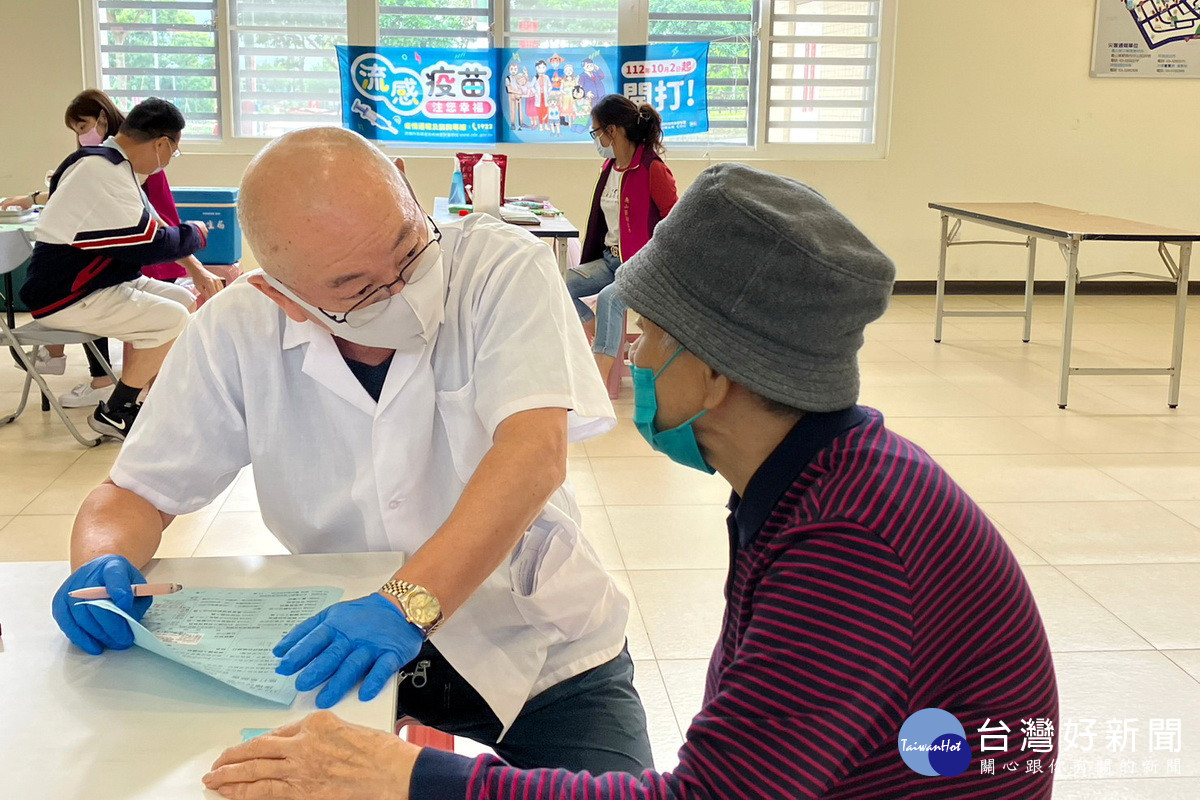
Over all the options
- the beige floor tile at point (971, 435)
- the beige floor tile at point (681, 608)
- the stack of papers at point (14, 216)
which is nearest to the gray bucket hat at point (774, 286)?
the beige floor tile at point (681, 608)

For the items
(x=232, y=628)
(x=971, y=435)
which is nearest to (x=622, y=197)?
(x=971, y=435)

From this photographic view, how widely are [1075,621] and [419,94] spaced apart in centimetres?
557

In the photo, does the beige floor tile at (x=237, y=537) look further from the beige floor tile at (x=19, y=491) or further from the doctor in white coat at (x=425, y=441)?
the doctor in white coat at (x=425, y=441)

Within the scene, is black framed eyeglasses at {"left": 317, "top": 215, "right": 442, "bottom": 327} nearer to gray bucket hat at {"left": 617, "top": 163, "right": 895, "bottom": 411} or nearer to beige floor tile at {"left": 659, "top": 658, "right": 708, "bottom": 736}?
gray bucket hat at {"left": 617, "top": 163, "right": 895, "bottom": 411}

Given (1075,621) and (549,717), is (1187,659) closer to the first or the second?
A: (1075,621)

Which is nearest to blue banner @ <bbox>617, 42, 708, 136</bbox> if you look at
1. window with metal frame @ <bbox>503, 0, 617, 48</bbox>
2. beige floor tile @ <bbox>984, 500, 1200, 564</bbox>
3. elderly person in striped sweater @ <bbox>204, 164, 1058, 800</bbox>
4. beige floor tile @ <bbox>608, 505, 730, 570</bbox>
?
window with metal frame @ <bbox>503, 0, 617, 48</bbox>

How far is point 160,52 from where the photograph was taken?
23.2 ft

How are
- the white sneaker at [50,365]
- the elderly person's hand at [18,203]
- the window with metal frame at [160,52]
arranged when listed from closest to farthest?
1. the elderly person's hand at [18,203]
2. the white sneaker at [50,365]
3. the window with metal frame at [160,52]

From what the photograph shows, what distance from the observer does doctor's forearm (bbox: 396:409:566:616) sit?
121cm

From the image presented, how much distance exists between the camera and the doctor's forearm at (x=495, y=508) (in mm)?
1211

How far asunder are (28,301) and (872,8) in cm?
556

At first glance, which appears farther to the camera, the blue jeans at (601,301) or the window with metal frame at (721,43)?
the window with metal frame at (721,43)

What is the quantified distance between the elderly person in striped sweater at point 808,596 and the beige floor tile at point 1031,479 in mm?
2780

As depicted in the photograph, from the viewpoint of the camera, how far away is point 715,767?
882 millimetres
